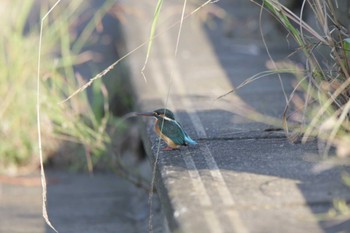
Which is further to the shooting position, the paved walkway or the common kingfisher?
the common kingfisher

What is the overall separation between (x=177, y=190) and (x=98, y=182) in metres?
2.32

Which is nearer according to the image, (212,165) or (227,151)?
(212,165)

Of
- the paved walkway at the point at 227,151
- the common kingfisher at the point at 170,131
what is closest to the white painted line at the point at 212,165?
the paved walkway at the point at 227,151

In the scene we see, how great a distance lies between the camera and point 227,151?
3.73m

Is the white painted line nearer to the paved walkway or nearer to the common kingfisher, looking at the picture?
the paved walkway

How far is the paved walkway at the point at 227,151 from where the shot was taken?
2.98 metres

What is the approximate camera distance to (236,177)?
3.34 meters

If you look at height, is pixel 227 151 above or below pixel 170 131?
below

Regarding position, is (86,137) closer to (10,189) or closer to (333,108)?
(10,189)

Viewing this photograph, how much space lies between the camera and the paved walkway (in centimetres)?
298

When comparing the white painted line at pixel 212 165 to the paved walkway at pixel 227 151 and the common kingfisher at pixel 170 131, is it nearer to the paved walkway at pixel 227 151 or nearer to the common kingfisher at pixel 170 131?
the paved walkway at pixel 227 151

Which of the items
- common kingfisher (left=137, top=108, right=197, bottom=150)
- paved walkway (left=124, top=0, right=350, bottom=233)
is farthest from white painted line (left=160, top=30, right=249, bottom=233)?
common kingfisher (left=137, top=108, right=197, bottom=150)

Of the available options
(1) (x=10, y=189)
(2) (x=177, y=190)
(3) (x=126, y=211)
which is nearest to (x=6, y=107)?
(1) (x=10, y=189)

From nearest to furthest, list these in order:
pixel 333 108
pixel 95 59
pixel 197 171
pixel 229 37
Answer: pixel 197 171
pixel 333 108
pixel 229 37
pixel 95 59
